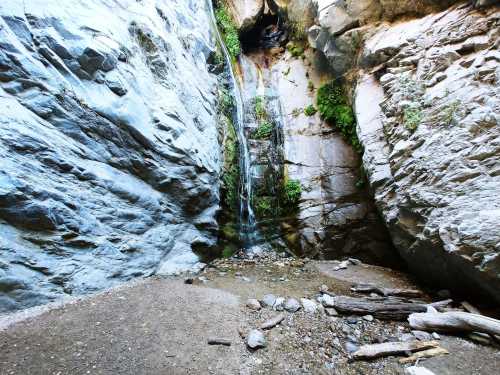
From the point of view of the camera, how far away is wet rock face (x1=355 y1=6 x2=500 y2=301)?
4.09m

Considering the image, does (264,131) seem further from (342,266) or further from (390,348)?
(390,348)

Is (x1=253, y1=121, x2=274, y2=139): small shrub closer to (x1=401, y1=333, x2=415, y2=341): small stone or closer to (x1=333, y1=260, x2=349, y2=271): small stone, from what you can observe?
(x1=333, y1=260, x2=349, y2=271): small stone

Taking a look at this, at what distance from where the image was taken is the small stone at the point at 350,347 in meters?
3.33

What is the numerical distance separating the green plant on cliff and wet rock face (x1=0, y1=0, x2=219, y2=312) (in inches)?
215

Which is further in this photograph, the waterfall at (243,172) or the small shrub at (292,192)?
the small shrub at (292,192)

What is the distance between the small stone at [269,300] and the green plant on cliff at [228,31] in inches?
431

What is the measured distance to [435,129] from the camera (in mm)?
5184

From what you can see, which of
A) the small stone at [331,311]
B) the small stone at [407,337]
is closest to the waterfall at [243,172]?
the small stone at [331,311]

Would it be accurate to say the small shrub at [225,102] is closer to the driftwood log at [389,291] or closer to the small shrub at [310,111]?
the small shrub at [310,111]

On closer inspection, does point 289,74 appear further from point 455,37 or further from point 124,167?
point 124,167

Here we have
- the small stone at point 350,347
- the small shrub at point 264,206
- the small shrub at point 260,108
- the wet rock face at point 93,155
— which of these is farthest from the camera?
the small shrub at point 260,108

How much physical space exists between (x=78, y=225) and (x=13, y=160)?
131 cm

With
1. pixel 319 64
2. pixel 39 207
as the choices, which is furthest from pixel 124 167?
pixel 319 64

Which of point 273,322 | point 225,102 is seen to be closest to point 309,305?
point 273,322
